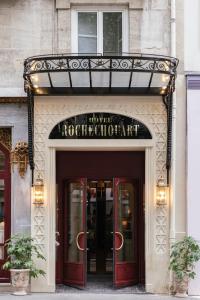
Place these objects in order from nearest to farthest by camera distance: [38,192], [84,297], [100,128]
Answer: [84,297] → [38,192] → [100,128]

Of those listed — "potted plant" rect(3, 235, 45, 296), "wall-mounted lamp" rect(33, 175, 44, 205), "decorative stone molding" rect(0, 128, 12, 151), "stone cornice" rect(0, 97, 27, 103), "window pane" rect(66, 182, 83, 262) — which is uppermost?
"stone cornice" rect(0, 97, 27, 103)

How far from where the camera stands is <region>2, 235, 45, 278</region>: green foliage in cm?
1406

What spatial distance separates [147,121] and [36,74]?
2788 mm

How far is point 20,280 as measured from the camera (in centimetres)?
1405

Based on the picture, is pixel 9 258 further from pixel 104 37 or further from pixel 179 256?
pixel 104 37

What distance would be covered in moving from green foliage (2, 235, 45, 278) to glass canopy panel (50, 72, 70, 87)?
352 cm

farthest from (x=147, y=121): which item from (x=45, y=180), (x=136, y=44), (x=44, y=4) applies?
(x=44, y=4)

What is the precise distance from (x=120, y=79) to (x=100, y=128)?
128 cm

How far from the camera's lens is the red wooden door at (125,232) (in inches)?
598

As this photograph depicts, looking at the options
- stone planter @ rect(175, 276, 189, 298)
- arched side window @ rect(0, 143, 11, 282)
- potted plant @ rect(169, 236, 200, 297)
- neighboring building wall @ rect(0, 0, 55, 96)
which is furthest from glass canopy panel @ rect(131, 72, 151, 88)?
stone planter @ rect(175, 276, 189, 298)

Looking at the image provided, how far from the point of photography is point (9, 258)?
14797 millimetres

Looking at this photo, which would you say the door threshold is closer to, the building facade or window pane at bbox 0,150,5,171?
the building facade

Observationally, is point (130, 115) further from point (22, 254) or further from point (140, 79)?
point (22, 254)

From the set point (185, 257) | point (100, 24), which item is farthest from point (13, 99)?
point (185, 257)
